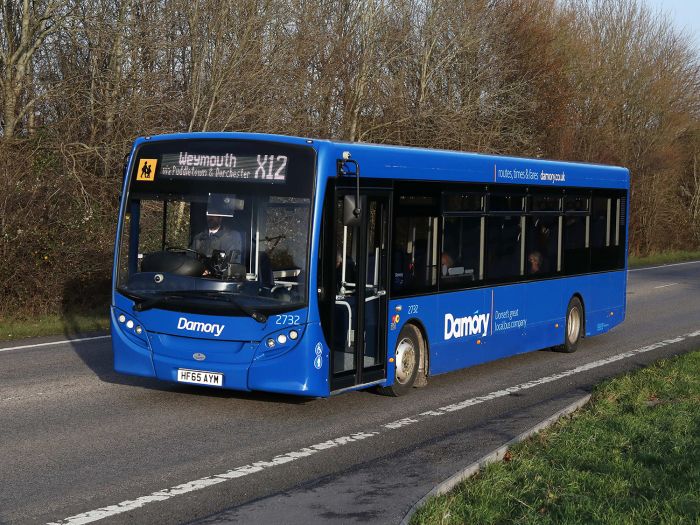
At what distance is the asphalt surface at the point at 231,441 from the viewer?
24.7 ft

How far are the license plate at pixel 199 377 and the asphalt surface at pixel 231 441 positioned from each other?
0.33 metres

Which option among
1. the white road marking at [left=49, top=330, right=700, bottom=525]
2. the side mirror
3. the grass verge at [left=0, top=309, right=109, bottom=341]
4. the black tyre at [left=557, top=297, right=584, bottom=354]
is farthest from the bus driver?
the black tyre at [left=557, top=297, right=584, bottom=354]

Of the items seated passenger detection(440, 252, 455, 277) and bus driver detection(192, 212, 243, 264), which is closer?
bus driver detection(192, 212, 243, 264)

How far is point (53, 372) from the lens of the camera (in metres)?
13.5

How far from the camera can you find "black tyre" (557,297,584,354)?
56.8ft

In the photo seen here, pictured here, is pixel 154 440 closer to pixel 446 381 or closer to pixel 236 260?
pixel 236 260

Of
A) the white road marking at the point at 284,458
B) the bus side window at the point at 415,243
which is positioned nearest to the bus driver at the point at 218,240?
the bus side window at the point at 415,243

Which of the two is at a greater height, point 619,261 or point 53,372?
point 619,261

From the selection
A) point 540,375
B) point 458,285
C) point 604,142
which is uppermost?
point 604,142

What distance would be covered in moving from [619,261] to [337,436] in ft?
33.5

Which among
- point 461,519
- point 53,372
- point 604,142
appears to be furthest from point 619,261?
point 604,142

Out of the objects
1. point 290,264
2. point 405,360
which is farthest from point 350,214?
point 405,360

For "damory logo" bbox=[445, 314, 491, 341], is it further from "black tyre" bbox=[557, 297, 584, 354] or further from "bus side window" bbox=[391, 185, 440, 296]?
"black tyre" bbox=[557, 297, 584, 354]

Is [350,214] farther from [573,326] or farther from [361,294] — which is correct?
[573,326]
